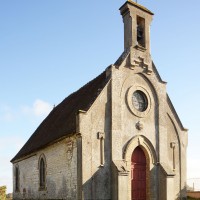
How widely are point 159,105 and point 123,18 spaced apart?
6.52 meters

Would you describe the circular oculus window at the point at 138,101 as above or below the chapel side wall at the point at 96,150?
above

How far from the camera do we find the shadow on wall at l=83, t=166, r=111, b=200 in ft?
53.7

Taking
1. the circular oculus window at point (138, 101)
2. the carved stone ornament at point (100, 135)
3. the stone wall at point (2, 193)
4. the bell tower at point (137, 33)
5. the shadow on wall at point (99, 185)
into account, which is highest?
the bell tower at point (137, 33)

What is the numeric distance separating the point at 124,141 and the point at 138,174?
2.46 m

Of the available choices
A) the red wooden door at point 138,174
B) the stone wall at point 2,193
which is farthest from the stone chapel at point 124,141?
the stone wall at point 2,193

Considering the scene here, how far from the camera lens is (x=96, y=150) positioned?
1720 cm

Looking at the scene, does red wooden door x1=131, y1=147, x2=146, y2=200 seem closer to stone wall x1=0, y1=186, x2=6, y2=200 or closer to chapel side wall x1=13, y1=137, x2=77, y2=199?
chapel side wall x1=13, y1=137, x2=77, y2=199

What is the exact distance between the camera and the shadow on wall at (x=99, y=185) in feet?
53.7

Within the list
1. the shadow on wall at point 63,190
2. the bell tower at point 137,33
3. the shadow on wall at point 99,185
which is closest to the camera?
the shadow on wall at point 99,185

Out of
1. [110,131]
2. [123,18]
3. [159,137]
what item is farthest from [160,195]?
[123,18]

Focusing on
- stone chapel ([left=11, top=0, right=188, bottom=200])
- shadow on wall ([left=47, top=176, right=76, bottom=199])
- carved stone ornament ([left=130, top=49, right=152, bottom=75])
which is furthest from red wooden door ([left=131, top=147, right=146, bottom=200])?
carved stone ornament ([left=130, top=49, right=152, bottom=75])

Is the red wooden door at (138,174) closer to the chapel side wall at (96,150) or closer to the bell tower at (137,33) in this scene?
the chapel side wall at (96,150)

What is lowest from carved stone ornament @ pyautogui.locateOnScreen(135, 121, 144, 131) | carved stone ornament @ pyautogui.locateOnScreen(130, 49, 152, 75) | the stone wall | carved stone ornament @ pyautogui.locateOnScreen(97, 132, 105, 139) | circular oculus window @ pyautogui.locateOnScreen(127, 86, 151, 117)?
the stone wall

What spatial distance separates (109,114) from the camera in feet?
59.6
